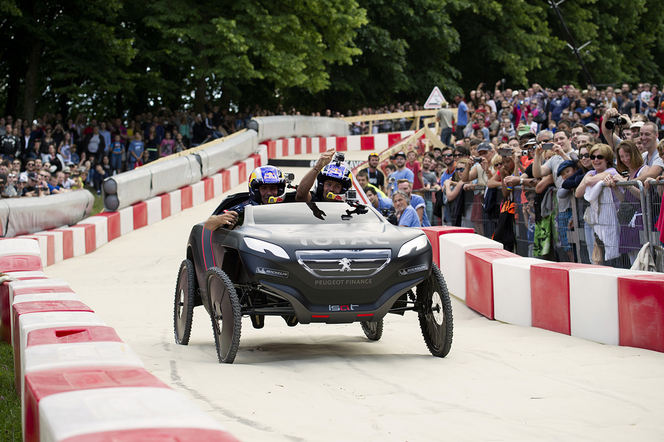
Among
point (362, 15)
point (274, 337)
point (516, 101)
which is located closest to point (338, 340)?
point (274, 337)

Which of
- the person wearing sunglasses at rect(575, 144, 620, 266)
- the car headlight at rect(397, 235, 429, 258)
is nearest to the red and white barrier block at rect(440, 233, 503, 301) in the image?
the person wearing sunglasses at rect(575, 144, 620, 266)

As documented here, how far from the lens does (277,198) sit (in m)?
8.20

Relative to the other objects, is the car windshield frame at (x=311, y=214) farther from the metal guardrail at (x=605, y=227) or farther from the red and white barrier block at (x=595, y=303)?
the metal guardrail at (x=605, y=227)

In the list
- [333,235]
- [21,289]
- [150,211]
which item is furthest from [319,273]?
[150,211]

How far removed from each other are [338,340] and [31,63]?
24.2 meters

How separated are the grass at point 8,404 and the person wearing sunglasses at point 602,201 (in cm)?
626

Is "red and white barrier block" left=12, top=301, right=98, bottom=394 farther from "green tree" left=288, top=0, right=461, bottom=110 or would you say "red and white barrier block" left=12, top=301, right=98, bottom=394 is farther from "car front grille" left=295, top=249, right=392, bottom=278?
"green tree" left=288, top=0, right=461, bottom=110

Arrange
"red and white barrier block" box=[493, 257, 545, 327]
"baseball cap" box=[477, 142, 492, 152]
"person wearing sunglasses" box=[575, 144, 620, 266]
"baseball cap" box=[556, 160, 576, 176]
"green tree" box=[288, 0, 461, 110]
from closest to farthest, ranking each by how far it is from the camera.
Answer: "red and white barrier block" box=[493, 257, 545, 327] < "person wearing sunglasses" box=[575, 144, 620, 266] < "baseball cap" box=[556, 160, 576, 176] < "baseball cap" box=[477, 142, 492, 152] < "green tree" box=[288, 0, 461, 110]

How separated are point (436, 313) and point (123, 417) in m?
4.43

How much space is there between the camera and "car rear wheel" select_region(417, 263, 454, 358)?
23.1 ft

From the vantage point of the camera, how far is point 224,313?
699 centimetres

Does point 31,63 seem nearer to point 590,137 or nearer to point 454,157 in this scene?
point 454,157

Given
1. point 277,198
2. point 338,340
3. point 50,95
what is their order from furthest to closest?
1. point 50,95
2. point 338,340
3. point 277,198

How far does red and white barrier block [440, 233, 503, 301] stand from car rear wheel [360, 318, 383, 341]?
2480mm
